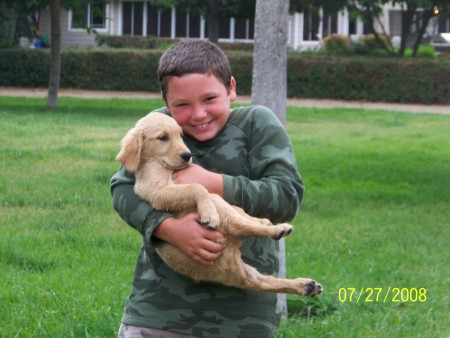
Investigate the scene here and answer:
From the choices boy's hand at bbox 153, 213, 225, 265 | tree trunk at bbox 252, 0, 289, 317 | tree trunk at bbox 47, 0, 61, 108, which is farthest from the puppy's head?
tree trunk at bbox 47, 0, 61, 108

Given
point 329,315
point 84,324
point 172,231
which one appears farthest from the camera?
point 329,315

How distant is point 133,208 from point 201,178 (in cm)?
28

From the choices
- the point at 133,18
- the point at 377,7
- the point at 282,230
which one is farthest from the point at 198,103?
the point at 133,18

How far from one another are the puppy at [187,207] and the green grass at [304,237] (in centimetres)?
221

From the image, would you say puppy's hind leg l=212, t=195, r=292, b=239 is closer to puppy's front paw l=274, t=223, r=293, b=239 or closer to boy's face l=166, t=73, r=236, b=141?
puppy's front paw l=274, t=223, r=293, b=239

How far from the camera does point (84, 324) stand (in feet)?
17.5

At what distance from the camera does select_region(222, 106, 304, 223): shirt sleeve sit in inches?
124

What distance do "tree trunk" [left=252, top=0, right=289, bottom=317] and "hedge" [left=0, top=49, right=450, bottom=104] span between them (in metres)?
23.4

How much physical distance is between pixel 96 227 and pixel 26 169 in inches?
139

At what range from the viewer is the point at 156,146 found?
3.21 meters

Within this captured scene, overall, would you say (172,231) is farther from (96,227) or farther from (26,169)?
(26,169)

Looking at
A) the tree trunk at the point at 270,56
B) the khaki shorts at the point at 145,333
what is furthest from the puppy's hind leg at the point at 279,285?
the tree trunk at the point at 270,56

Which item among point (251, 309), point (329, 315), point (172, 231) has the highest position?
point (172, 231)

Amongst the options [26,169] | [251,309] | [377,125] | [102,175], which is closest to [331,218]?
[102,175]
